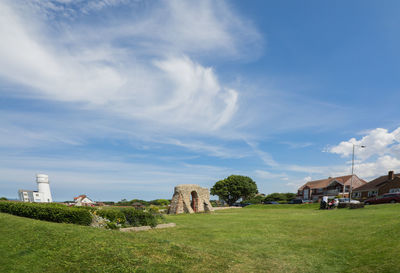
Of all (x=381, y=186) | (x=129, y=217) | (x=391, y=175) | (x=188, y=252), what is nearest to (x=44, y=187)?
(x=129, y=217)

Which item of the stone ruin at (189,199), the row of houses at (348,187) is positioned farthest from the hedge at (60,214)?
the row of houses at (348,187)

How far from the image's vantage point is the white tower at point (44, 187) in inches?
1680

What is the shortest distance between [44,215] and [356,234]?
16536 millimetres

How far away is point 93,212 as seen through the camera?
1422cm

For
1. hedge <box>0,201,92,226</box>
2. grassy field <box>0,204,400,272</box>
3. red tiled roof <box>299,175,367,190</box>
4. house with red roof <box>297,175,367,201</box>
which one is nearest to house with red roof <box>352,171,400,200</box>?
house with red roof <box>297,175,367,201</box>

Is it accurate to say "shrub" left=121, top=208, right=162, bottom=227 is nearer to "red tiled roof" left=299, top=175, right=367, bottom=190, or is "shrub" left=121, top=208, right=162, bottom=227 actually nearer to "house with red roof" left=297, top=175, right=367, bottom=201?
"house with red roof" left=297, top=175, right=367, bottom=201

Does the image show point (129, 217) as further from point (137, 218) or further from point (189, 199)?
point (189, 199)

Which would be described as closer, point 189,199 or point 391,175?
point 189,199

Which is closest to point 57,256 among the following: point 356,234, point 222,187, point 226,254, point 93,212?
point 226,254

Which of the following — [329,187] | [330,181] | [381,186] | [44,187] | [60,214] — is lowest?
[329,187]

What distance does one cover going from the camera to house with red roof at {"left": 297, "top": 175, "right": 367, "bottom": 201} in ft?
199

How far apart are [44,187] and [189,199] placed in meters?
28.2

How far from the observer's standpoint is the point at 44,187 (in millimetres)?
43188

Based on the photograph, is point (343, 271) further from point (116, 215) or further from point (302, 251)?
point (116, 215)
